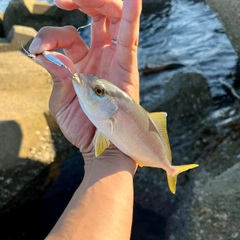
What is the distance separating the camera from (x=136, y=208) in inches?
167

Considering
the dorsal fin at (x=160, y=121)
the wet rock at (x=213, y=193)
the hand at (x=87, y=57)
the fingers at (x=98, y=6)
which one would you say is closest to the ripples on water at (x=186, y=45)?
the wet rock at (x=213, y=193)

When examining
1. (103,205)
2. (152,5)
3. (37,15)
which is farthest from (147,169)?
(152,5)

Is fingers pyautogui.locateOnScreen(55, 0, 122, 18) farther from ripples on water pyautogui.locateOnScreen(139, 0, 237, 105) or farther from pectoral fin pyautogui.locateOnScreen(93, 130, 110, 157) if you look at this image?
ripples on water pyautogui.locateOnScreen(139, 0, 237, 105)

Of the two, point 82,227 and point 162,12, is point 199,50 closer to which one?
point 162,12

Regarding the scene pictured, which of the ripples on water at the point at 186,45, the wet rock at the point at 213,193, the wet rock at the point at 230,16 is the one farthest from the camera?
the wet rock at the point at 230,16

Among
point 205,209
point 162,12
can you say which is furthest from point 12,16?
point 205,209

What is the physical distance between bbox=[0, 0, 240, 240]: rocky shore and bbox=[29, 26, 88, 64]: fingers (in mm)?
1722

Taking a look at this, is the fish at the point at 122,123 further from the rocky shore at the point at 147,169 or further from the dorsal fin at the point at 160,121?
the rocky shore at the point at 147,169

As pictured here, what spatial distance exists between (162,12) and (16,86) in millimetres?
5582

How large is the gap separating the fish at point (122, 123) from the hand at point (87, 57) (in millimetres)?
355

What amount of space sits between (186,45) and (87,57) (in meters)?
5.65

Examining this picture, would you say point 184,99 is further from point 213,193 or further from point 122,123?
point 122,123

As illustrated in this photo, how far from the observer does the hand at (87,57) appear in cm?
218

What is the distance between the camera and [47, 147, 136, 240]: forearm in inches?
71.1
